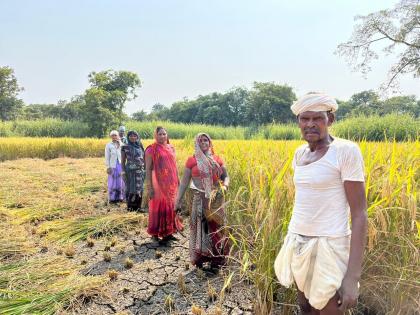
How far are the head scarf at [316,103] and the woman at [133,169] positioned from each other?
14.5 ft

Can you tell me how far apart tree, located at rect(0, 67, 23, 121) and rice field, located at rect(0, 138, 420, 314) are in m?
27.4

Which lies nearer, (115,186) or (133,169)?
(133,169)

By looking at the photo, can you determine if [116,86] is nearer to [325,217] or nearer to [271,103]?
[271,103]

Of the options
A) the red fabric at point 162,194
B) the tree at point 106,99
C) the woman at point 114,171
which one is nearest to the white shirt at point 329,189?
the red fabric at point 162,194

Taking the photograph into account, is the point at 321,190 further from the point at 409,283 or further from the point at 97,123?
the point at 97,123

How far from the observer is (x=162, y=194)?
13.6ft

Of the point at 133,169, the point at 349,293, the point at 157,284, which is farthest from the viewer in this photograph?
the point at 133,169

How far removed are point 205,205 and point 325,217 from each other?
1927 millimetres

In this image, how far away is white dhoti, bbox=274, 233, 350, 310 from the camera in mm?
1305

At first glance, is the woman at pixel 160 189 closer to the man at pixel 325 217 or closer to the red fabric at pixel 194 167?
the red fabric at pixel 194 167

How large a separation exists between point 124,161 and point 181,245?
2.18 metres

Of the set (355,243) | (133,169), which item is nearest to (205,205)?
(355,243)

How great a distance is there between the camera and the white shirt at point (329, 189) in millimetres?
1262

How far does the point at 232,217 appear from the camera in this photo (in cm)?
322
